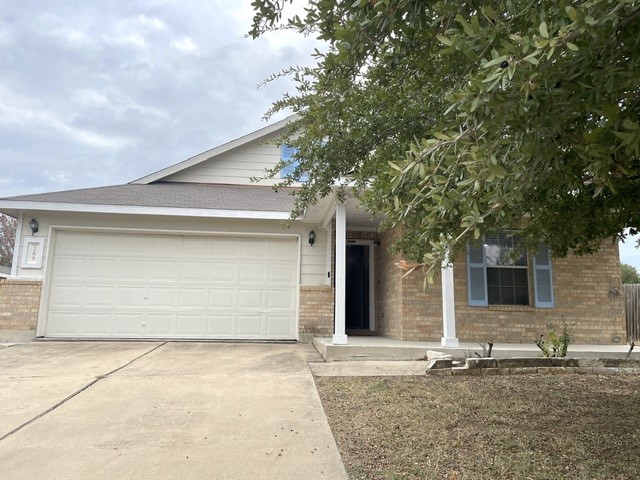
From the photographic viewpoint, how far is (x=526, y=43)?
150 centimetres

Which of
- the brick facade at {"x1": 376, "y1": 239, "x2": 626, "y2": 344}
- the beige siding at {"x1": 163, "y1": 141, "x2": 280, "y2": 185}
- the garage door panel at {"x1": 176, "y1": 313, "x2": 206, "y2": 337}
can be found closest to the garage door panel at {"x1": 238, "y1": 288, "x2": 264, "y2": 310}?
the garage door panel at {"x1": 176, "y1": 313, "x2": 206, "y2": 337}

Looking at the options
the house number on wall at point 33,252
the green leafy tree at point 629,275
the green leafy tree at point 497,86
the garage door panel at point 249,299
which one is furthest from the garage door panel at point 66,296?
the green leafy tree at point 629,275

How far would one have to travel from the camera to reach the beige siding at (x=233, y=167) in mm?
12523

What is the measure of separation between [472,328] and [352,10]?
7887 millimetres

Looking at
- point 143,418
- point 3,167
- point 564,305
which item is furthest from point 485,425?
point 3,167

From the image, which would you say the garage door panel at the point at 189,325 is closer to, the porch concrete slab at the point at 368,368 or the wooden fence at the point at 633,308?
the porch concrete slab at the point at 368,368

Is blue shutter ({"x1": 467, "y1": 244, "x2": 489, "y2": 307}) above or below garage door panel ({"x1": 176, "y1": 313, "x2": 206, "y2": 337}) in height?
above

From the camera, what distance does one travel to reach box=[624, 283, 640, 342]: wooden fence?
35.9 feet

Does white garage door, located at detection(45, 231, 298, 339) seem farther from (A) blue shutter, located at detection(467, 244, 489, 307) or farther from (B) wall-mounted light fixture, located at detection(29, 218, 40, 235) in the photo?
(A) blue shutter, located at detection(467, 244, 489, 307)

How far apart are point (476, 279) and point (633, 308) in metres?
5.20

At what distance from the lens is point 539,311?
905 cm

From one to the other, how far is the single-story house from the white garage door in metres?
0.02

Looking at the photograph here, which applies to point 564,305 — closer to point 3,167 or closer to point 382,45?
point 382,45

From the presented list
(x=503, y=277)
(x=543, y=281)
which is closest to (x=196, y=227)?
(x=503, y=277)
